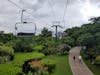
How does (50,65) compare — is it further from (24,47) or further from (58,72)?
(24,47)

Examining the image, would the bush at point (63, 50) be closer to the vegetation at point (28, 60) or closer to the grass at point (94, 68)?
the vegetation at point (28, 60)

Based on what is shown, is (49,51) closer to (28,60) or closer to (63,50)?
(63,50)

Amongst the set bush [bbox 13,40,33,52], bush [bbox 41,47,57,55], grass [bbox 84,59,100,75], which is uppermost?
bush [bbox 13,40,33,52]

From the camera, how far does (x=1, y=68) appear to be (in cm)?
2958

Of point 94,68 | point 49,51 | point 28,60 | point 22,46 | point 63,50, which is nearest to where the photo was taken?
point 28,60

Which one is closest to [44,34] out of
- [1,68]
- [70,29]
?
[70,29]

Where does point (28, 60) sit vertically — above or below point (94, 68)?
above

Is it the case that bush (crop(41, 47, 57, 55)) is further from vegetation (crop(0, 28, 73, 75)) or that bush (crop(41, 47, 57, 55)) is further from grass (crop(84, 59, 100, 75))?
grass (crop(84, 59, 100, 75))

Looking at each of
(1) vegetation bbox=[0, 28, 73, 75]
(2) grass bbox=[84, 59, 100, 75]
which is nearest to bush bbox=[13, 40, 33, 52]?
(1) vegetation bbox=[0, 28, 73, 75]

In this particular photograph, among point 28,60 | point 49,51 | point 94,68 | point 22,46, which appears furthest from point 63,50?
point 28,60

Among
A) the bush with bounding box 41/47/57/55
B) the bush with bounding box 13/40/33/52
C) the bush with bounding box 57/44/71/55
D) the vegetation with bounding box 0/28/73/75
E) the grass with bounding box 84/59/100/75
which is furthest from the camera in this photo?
the bush with bounding box 57/44/71/55

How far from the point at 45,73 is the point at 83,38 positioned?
738 inches

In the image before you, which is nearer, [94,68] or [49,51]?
[94,68]

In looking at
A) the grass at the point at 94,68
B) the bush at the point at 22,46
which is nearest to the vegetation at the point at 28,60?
the bush at the point at 22,46
